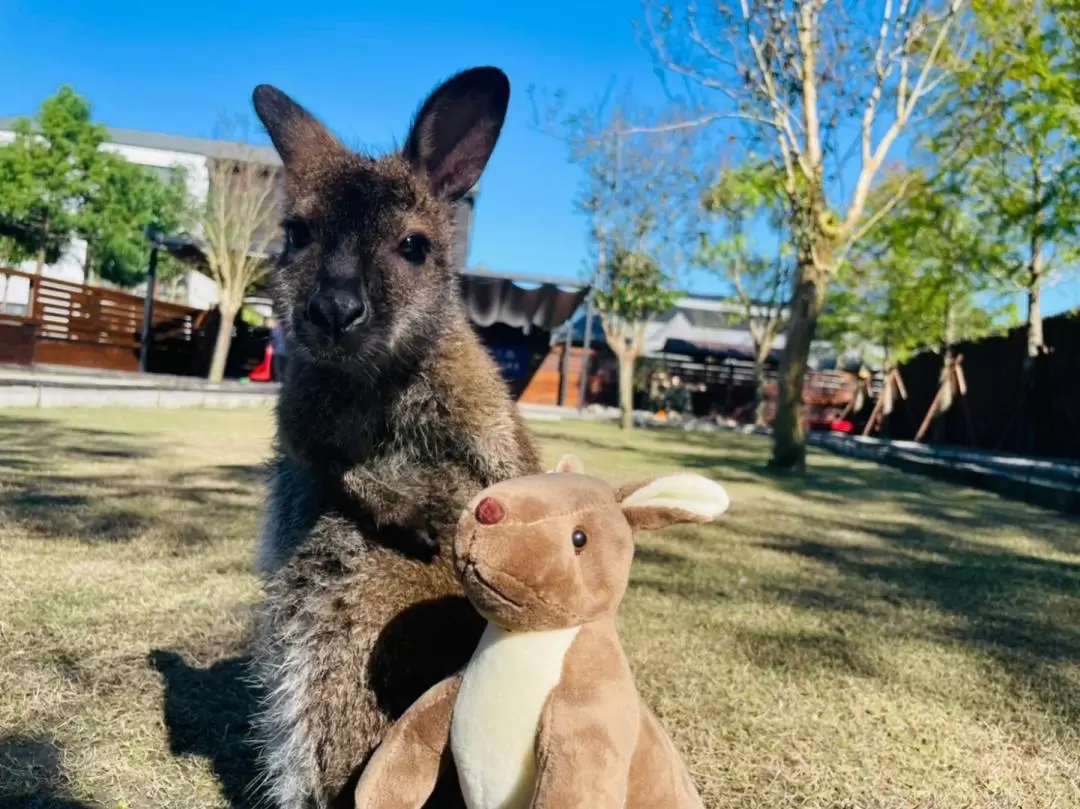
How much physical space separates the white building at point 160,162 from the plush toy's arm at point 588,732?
2686 cm

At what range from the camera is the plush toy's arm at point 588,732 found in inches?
43.2

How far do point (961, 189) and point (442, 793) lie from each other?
14907 mm

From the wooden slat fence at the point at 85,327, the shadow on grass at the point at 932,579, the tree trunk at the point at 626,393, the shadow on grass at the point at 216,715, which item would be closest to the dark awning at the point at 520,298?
the wooden slat fence at the point at 85,327

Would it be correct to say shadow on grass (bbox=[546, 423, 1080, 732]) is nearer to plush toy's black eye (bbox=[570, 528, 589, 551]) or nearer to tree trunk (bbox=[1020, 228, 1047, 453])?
plush toy's black eye (bbox=[570, 528, 589, 551])

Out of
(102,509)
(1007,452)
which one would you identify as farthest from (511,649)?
(1007,452)

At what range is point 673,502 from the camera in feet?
4.32

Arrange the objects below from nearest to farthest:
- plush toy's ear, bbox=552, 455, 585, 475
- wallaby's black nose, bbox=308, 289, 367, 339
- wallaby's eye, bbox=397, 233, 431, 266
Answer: wallaby's black nose, bbox=308, 289, 367, 339 < plush toy's ear, bbox=552, 455, 585, 475 < wallaby's eye, bbox=397, 233, 431, 266

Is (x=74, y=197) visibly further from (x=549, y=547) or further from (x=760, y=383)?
(x=549, y=547)

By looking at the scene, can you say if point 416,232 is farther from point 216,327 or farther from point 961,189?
point 216,327

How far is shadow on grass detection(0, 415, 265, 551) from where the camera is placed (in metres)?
3.80

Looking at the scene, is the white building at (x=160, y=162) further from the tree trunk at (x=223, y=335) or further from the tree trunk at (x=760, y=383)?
the tree trunk at (x=760, y=383)

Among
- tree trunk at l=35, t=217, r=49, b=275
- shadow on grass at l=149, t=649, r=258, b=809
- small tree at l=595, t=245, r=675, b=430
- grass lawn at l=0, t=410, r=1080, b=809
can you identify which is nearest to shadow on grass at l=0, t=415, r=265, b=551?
grass lawn at l=0, t=410, r=1080, b=809

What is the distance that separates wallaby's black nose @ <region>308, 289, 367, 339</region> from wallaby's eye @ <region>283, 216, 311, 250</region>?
0.81 feet

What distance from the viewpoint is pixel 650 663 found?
257cm
